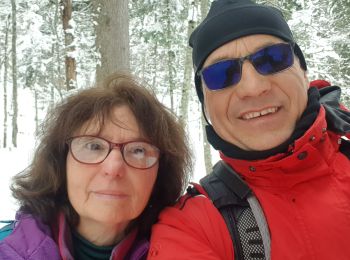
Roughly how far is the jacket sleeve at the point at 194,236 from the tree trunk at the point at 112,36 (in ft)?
9.21

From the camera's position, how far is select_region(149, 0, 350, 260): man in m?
1.84

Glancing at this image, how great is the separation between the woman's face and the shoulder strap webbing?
414mm

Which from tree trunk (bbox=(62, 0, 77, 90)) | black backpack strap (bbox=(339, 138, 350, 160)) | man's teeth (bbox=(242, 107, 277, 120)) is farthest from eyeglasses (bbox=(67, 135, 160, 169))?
tree trunk (bbox=(62, 0, 77, 90))

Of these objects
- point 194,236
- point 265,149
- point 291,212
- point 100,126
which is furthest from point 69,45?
point 291,212

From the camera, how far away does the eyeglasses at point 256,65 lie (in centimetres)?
208

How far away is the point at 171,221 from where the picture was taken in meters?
2.05

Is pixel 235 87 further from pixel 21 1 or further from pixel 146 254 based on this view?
pixel 21 1

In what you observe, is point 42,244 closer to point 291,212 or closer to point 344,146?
point 291,212

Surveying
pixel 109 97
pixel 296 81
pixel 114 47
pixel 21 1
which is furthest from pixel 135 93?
pixel 21 1

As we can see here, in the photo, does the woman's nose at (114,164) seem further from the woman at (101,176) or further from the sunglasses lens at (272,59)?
the sunglasses lens at (272,59)

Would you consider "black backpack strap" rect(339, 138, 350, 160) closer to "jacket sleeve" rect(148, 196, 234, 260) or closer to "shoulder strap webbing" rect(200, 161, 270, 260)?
"shoulder strap webbing" rect(200, 161, 270, 260)

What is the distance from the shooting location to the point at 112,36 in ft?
14.8

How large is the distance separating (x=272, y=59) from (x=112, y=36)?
2.86 metres

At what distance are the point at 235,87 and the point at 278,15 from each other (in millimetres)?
565
